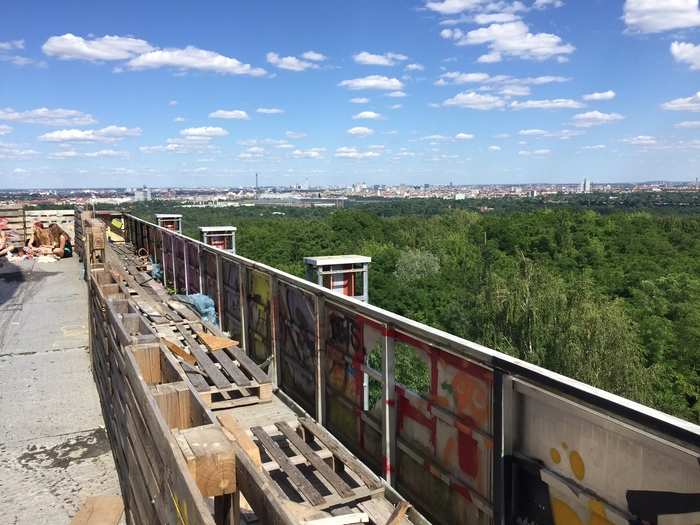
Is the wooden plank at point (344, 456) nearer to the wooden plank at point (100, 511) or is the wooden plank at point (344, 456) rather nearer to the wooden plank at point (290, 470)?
the wooden plank at point (290, 470)

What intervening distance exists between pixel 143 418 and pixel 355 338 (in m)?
2.72

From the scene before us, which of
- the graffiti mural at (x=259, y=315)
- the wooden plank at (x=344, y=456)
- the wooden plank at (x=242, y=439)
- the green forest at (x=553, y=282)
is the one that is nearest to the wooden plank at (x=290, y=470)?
the wooden plank at (x=344, y=456)

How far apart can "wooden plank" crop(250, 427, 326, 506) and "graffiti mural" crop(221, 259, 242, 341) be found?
3288mm

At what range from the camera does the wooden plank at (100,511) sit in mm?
4328

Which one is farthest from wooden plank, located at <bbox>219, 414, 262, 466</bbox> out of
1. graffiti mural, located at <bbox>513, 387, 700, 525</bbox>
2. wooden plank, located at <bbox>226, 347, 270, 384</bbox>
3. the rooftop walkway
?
wooden plank, located at <bbox>226, 347, 270, 384</bbox>

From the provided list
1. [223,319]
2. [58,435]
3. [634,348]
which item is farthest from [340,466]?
[634,348]

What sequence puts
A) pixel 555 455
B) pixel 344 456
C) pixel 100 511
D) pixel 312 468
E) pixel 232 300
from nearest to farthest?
pixel 555 455, pixel 100 511, pixel 344 456, pixel 312 468, pixel 232 300

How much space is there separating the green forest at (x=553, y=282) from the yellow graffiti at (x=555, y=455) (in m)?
29.3

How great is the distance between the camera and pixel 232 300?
9031mm

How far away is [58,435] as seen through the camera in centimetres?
605

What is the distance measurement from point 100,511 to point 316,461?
5.43 feet

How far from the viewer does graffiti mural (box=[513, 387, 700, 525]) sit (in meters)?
2.66

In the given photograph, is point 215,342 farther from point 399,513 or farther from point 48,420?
point 399,513

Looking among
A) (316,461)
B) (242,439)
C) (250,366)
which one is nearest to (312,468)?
(316,461)
